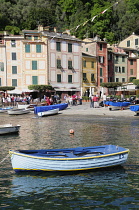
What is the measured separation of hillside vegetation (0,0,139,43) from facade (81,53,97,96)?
68.6ft

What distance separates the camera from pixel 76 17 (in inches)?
4141

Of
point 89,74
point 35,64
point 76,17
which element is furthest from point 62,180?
point 76,17

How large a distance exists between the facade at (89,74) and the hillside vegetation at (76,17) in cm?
2092

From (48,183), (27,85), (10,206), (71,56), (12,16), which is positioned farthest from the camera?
(12,16)

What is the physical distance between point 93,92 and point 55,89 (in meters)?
10.9

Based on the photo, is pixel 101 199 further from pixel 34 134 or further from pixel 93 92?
pixel 93 92

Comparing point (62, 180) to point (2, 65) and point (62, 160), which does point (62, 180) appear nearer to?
point (62, 160)

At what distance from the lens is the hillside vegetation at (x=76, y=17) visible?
3802 inches

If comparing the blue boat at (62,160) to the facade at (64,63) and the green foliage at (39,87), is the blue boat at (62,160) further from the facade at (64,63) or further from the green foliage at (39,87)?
the facade at (64,63)

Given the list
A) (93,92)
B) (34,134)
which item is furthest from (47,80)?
(34,134)

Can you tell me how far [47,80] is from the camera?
213ft

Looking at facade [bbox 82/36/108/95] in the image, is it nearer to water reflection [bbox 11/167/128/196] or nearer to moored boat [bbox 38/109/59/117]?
moored boat [bbox 38/109/59/117]

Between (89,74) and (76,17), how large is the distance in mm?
39821

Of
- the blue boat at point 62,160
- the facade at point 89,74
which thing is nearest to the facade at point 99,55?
the facade at point 89,74
